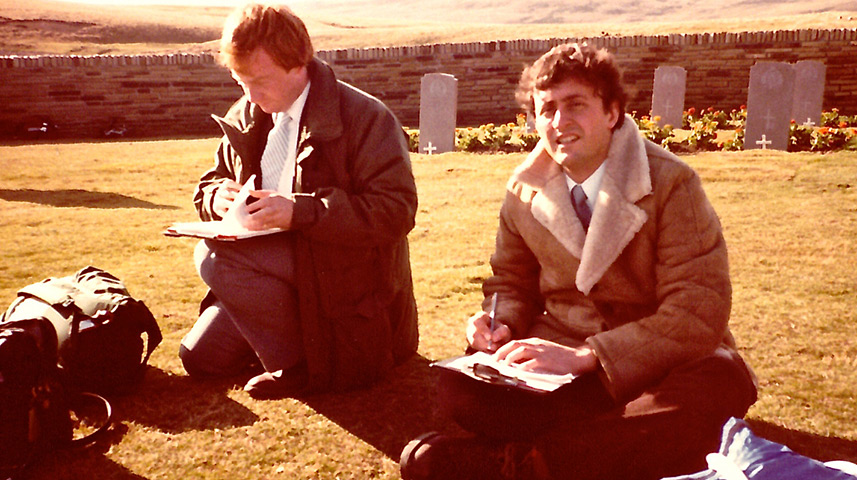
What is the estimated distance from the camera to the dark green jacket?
320cm

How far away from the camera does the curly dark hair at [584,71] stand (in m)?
2.46

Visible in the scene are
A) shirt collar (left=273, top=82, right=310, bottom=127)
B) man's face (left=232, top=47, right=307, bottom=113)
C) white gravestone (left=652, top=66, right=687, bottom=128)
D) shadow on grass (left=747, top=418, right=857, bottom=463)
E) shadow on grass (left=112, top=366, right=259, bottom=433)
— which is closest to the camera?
shadow on grass (left=747, top=418, right=857, bottom=463)

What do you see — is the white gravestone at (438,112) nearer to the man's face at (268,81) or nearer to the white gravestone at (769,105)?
the white gravestone at (769,105)

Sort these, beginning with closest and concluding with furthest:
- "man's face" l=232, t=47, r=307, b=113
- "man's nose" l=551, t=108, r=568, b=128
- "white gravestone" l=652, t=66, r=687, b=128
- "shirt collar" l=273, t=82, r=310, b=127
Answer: "man's nose" l=551, t=108, r=568, b=128 < "man's face" l=232, t=47, r=307, b=113 < "shirt collar" l=273, t=82, r=310, b=127 < "white gravestone" l=652, t=66, r=687, b=128

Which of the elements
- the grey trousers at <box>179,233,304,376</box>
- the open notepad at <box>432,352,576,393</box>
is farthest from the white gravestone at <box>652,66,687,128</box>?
the open notepad at <box>432,352,576,393</box>

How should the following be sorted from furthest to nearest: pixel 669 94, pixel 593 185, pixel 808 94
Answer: pixel 669 94 < pixel 808 94 < pixel 593 185

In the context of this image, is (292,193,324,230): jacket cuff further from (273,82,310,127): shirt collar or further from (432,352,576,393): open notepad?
(432,352,576,393): open notepad

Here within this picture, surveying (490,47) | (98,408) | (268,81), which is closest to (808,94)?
(490,47)

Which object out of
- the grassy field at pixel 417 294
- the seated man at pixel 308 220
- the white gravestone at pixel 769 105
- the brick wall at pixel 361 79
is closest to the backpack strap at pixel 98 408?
the grassy field at pixel 417 294

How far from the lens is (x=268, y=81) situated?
123 inches

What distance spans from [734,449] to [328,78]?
224 cm

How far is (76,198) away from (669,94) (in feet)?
28.0

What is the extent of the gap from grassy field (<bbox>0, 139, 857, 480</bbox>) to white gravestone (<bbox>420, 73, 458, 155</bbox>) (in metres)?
0.59

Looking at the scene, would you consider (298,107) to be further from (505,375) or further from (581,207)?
(505,375)
